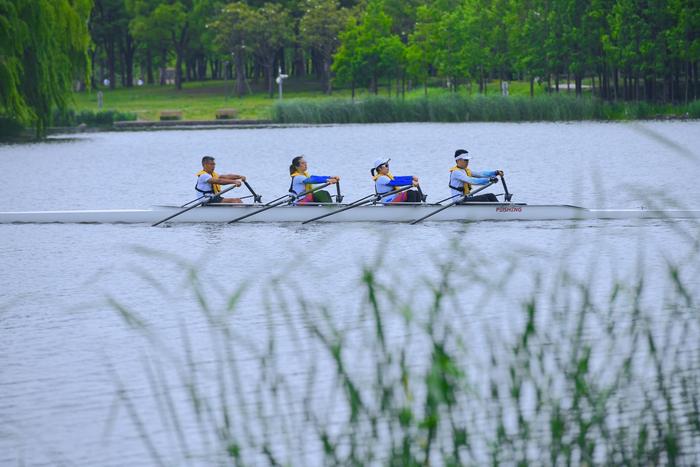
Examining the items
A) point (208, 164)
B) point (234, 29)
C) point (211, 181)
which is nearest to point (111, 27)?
point (234, 29)

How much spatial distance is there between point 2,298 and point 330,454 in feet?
38.5

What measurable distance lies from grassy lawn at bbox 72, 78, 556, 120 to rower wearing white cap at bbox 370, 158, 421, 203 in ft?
169

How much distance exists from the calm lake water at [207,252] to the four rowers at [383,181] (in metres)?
0.58

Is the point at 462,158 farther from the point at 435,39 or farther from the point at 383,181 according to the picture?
the point at 435,39

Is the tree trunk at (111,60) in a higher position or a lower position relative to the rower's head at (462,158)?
higher

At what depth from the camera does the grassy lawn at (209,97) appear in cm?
8081

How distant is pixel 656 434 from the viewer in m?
6.94

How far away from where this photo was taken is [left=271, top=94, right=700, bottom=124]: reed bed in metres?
58.4

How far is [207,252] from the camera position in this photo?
9.08 m

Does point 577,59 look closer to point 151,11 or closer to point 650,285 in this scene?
point 151,11

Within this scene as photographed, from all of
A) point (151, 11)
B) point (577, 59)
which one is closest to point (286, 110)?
point (577, 59)

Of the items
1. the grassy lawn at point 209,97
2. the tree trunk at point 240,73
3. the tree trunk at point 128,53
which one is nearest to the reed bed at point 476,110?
the grassy lawn at point 209,97

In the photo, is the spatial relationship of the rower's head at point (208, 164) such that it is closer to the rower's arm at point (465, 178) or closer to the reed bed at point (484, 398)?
the rower's arm at point (465, 178)

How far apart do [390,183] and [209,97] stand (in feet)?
243
